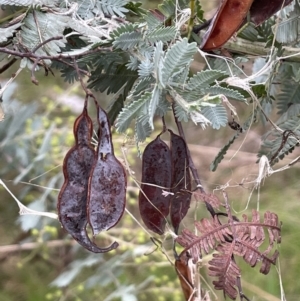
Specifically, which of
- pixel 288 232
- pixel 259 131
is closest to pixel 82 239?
pixel 288 232

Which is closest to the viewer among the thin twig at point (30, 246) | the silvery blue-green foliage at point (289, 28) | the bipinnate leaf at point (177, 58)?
the bipinnate leaf at point (177, 58)

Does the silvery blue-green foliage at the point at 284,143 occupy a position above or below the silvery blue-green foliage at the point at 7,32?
below

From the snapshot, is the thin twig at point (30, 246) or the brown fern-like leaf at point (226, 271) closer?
the brown fern-like leaf at point (226, 271)

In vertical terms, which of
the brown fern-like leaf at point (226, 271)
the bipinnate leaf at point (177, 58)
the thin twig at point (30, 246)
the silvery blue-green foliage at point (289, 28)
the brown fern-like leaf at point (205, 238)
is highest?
the bipinnate leaf at point (177, 58)

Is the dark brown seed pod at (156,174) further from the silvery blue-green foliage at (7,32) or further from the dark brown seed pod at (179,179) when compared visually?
the silvery blue-green foliage at (7,32)

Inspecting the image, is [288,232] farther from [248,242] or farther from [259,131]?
[248,242]

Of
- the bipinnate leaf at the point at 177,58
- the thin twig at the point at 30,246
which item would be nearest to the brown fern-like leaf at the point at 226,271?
the bipinnate leaf at the point at 177,58

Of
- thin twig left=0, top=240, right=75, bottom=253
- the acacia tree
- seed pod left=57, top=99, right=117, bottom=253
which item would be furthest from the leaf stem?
thin twig left=0, top=240, right=75, bottom=253

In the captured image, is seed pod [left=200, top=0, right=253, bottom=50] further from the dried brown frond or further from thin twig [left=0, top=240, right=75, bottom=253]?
thin twig [left=0, top=240, right=75, bottom=253]
